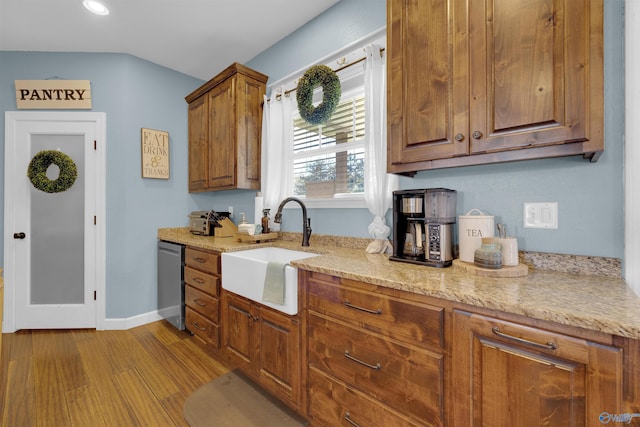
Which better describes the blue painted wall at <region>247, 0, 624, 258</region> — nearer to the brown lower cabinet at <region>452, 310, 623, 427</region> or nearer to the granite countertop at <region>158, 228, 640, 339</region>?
the granite countertop at <region>158, 228, 640, 339</region>

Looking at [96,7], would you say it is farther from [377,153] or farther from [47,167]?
[377,153]

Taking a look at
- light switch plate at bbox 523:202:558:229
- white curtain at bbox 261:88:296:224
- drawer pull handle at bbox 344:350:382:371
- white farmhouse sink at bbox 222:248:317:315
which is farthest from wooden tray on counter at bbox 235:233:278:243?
light switch plate at bbox 523:202:558:229

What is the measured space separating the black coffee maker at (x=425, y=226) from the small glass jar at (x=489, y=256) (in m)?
0.18

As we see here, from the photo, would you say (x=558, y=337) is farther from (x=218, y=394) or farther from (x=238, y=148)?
(x=238, y=148)

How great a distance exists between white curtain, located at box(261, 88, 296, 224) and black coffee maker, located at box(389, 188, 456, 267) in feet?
4.25

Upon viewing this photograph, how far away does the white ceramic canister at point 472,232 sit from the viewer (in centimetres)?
132

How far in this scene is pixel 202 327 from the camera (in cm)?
238

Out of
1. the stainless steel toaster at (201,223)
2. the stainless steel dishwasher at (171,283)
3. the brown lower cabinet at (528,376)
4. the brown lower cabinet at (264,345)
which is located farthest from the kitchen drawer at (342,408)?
the stainless steel toaster at (201,223)

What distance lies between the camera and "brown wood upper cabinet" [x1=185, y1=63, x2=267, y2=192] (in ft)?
8.70

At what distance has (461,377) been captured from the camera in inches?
38.3

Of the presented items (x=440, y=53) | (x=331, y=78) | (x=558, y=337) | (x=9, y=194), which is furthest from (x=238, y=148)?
(x=558, y=337)

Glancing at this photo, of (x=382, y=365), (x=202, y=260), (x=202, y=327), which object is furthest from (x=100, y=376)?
(x=382, y=365)

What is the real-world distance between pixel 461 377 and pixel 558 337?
339mm

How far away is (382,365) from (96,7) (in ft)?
11.0
